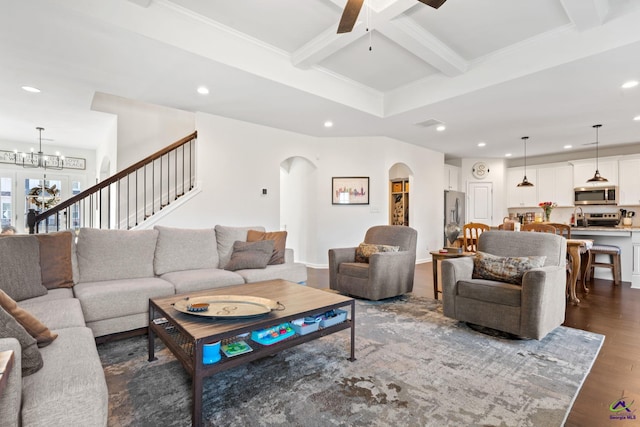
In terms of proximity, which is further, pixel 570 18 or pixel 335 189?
pixel 335 189

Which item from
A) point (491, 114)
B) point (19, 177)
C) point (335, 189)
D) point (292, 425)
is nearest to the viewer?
point (292, 425)

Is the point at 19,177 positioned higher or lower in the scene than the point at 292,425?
higher

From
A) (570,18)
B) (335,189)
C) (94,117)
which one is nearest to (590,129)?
(570,18)

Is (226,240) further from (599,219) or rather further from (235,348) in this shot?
(599,219)

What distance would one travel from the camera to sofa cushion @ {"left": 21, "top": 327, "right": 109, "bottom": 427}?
1.11 meters

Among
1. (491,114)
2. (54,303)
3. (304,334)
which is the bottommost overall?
(304,334)

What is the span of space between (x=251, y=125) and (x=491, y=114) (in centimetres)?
374

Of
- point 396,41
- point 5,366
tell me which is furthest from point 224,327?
point 396,41

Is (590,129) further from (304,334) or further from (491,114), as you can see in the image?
(304,334)

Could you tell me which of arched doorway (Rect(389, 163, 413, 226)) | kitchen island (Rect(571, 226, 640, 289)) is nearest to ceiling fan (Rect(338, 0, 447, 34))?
kitchen island (Rect(571, 226, 640, 289))

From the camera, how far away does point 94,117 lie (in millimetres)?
5449

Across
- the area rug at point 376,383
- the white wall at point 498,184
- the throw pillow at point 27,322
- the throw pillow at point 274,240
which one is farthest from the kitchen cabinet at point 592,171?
the throw pillow at point 27,322

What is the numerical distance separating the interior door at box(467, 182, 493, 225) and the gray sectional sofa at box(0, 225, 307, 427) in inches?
247

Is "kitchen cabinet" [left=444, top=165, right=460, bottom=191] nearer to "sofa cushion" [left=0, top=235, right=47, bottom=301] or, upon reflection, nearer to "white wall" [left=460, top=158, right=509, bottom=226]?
"white wall" [left=460, top=158, right=509, bottom=226]
